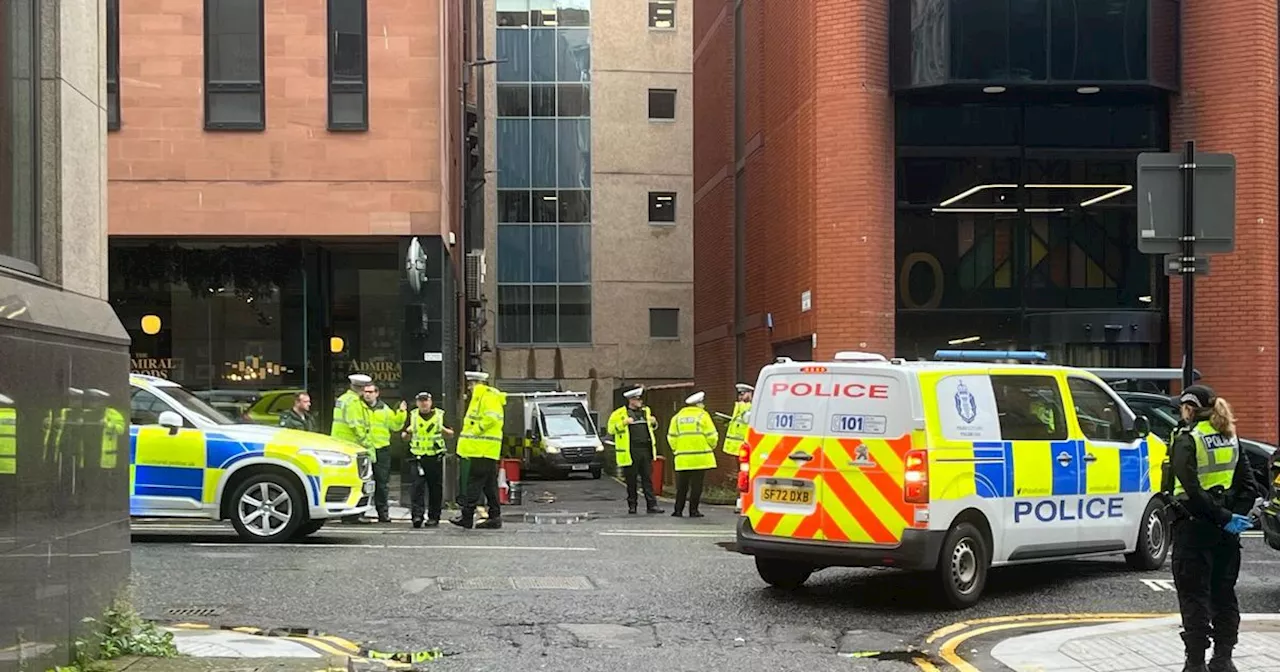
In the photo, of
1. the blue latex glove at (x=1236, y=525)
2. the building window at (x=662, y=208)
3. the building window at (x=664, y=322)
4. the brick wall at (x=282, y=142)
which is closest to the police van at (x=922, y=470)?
the blue latex glove at (x=1236, y=525)

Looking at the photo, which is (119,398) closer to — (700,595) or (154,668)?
(154,668)

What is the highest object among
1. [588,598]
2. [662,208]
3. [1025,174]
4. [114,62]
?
[662,208]

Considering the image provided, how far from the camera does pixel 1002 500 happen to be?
10875mm

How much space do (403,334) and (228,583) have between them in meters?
12.3

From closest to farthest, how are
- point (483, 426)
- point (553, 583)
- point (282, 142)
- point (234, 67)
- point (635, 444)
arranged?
point (553, 583)
point (483, 426)
point (635, 444)
point (282, 142)
point (234, 67)

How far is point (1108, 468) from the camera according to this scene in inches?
472

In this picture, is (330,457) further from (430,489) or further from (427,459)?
(430,489)

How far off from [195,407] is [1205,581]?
10128 mm

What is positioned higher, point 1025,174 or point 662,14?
point 662,14

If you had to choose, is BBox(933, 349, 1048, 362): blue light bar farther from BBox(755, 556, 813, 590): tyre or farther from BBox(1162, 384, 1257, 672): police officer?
BBox(1162, 384, 1257, 672): police officer

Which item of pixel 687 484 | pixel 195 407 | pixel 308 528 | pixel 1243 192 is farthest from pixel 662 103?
pixel 195 407

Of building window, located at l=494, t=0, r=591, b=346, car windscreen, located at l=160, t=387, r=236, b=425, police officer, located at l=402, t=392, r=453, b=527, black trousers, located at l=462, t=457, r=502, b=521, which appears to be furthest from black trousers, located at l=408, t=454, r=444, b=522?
building window, located at l=494, t=0, r=591, b=346

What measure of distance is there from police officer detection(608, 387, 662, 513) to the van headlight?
6530mm

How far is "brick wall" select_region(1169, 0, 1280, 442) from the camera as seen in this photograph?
20.1 metres
